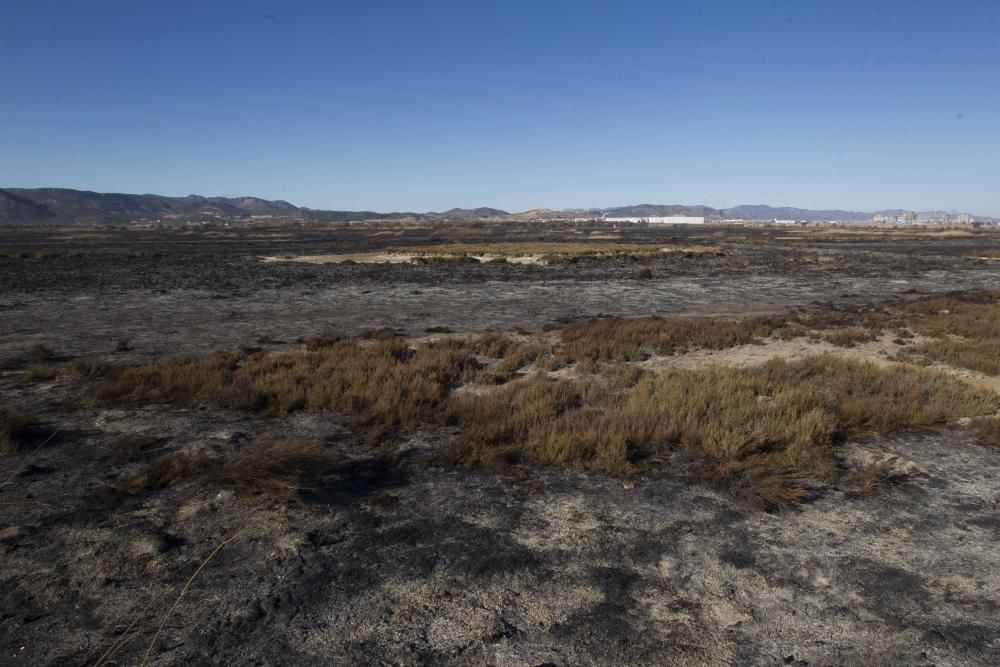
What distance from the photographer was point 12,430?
26.1ft

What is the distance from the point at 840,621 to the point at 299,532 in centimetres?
446

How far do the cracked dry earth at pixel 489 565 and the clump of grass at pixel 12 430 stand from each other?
0.68 ft

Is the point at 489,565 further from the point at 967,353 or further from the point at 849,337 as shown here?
the point at 849,337

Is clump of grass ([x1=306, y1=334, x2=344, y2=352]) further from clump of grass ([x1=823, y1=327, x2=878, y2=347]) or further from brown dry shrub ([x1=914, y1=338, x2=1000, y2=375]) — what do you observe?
brown dry shrub ([x1=914, y1=338, x2=1000, y2=375])

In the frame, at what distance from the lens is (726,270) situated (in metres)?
43.8

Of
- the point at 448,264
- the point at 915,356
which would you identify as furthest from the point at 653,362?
the point at 448,264

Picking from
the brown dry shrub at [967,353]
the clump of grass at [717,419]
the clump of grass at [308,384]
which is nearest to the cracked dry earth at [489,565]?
the clump of grass at [717,419]

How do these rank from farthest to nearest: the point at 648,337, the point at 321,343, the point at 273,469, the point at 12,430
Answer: the point at 648,337, the point at 321,343, the point at 12,430, the point at 273,469

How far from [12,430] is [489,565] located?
664 cm

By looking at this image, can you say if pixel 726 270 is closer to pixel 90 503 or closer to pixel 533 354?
pixel 533 354

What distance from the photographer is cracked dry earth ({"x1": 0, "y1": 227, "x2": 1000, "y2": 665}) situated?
167 inches

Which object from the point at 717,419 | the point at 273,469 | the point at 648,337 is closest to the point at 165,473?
the point at 273,469

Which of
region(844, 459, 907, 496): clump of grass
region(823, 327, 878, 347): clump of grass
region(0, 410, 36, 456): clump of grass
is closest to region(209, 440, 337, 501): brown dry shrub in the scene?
region(0, 410, 36, 456): clump of grass

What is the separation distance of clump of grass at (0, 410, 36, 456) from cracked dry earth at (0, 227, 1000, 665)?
0.21 meters
